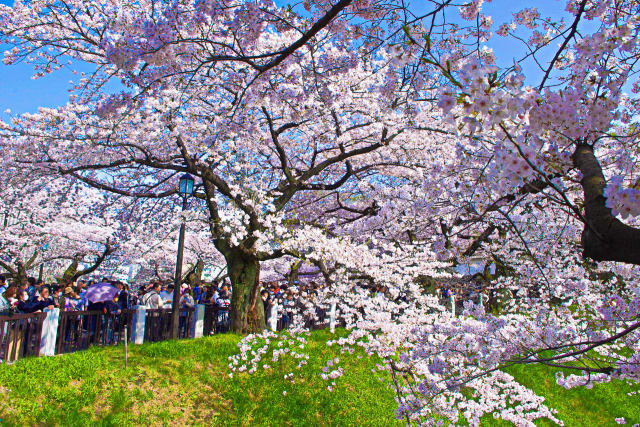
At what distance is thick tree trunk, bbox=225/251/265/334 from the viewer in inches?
368

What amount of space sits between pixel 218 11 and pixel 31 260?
19.3 metres

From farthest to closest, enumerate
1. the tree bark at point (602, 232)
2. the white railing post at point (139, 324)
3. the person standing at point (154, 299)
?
the person standing at point (154, 299), the white railing post at point (139, 324), the tree bark at point (602, 232)

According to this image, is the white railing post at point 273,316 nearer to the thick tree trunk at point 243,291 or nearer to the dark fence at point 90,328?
the dark fence at point 90,328

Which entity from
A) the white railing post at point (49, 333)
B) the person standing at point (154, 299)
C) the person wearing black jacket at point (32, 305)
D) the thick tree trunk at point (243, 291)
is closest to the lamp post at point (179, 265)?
the thick tree trunk at point (243, 291)

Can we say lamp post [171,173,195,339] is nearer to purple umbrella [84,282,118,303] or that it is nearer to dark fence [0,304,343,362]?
dark fence [0,304,343,362]

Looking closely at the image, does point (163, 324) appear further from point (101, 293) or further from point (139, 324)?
point (101, 293)

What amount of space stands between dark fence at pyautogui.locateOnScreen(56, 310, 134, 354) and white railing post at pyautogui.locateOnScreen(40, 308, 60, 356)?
0.25 metres

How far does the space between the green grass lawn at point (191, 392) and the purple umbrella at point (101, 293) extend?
1136 mm

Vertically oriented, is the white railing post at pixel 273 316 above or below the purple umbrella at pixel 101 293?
below

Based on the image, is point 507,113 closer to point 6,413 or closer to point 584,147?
point 584,147

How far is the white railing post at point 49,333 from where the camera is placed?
7.21 metres

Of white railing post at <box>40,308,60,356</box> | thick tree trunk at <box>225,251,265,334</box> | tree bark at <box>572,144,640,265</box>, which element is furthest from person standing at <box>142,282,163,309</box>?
tree bark at <box>572,144,640,265</box>

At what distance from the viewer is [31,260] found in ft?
60.2

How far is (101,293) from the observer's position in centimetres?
860
